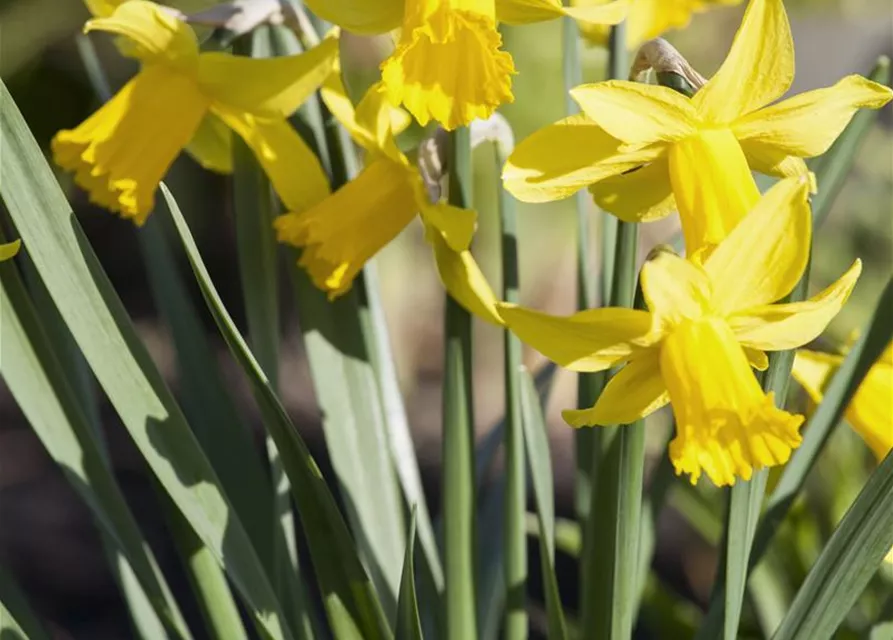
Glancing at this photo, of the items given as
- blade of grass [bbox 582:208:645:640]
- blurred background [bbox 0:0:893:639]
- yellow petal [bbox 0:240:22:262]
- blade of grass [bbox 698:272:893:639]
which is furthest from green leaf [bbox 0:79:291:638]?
blurred background [bbox 0:0:893:639]

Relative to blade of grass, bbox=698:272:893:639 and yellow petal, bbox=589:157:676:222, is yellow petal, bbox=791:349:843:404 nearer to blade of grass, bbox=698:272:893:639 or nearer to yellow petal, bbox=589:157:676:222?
blade of grass, bbox=698:272:893:639

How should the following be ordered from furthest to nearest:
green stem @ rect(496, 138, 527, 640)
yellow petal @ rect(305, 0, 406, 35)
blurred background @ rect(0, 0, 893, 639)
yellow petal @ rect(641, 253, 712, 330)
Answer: blurred background @ rect(0, 0, 893, 639)
green stem @ rect(496, 138, 527, 640)
yellow petal @ rect(305, 0, 406, 35)
yellow petal @ rect(641, 253, 712, 330)

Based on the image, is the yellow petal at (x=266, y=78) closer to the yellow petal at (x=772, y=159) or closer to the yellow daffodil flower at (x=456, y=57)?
the yellow daffodil flower at (x=456, y=57)

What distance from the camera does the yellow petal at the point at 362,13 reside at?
0.63 metres

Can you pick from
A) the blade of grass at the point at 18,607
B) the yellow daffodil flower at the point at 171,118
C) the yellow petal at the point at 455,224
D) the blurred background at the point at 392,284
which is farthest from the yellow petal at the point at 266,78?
the blurred background at the point at 392,284

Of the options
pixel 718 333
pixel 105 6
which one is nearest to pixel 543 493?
pixel 718 333

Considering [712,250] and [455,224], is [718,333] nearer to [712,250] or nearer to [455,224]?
[712,250]

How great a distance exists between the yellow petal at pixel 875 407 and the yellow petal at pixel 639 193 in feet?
0.68

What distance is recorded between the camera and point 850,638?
1111 mm

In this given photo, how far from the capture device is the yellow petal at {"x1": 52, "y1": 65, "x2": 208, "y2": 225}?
724 millimetres

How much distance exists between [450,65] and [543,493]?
33cm

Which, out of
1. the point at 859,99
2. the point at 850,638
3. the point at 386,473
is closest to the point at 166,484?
the point at 386,473

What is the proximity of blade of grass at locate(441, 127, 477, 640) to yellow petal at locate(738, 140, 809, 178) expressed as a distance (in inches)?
8.7

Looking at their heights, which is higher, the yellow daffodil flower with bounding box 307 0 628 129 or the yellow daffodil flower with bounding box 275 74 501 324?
the yellow daffodil flower with bounding box 307 0 628 129
